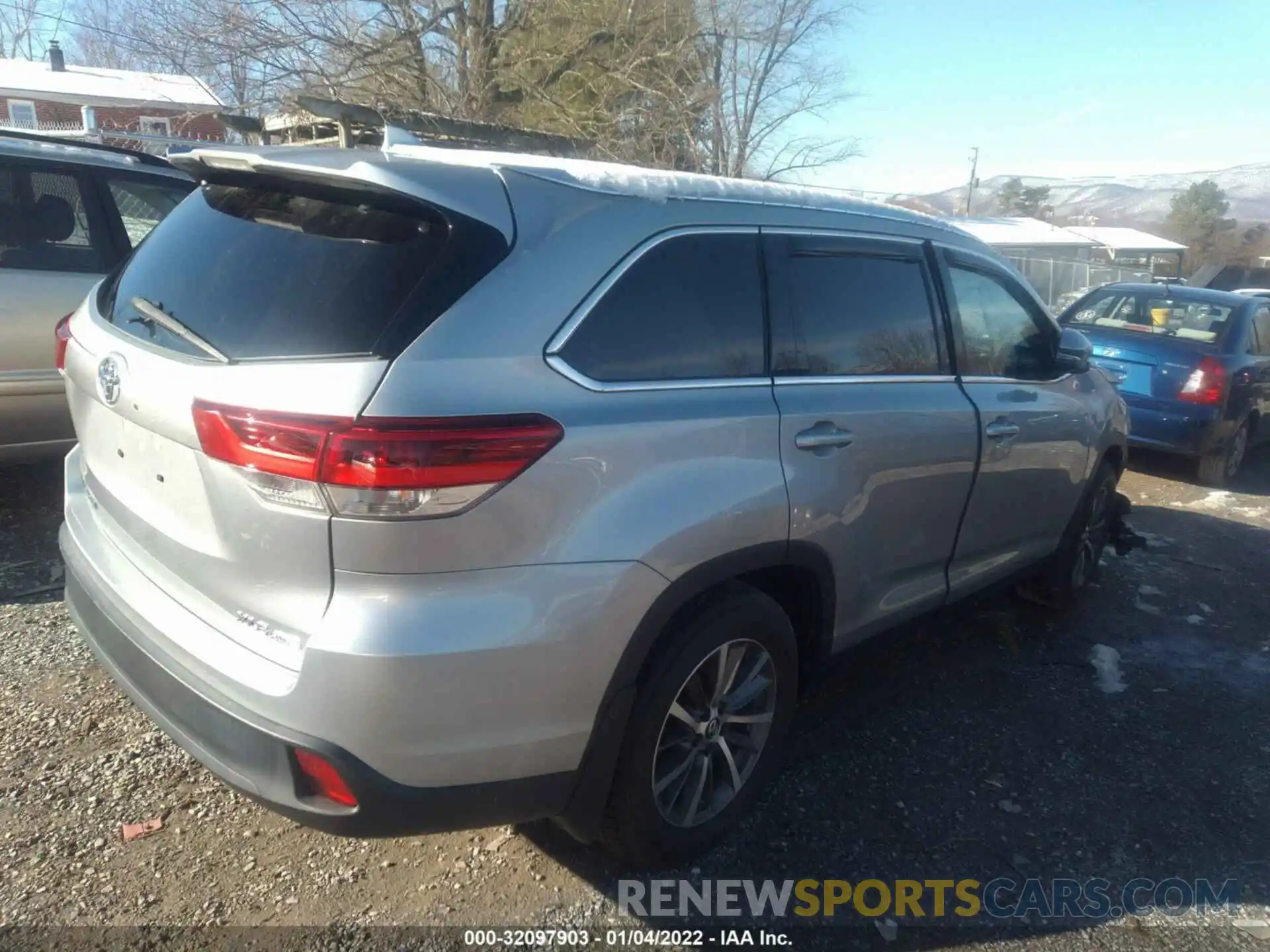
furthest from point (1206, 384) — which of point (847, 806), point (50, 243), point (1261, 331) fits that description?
point (50, 243)

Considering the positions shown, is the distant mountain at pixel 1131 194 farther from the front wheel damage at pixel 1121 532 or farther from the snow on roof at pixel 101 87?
the front wheel damage at pixel 1121 532

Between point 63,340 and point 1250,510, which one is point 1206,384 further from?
point 63,340

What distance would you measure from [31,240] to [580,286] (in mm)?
3750

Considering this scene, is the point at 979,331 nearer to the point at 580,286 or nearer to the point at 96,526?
the point at 580,286

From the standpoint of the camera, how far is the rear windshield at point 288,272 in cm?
213

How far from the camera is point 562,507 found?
2.17 metres

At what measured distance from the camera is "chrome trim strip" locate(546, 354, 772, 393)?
2.25 meters

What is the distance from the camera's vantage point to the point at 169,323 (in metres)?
2.43

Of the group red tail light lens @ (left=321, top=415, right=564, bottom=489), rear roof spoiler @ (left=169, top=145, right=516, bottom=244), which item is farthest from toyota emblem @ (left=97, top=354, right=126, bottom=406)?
red tail light lens @ (left=321, top=415, right=564, bottom=489)

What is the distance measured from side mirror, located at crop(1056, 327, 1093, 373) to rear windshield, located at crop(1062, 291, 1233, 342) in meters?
4.44

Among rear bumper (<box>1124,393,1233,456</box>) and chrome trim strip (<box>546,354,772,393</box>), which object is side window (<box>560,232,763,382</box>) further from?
rear bumper (<box>1124,393,1233,456</box>)

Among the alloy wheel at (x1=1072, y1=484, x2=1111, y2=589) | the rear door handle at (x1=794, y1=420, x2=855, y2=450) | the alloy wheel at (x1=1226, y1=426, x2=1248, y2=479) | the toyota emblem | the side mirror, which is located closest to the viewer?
the toyota emblem

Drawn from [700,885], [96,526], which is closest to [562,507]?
[700,885]

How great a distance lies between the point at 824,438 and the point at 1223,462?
6.71m
